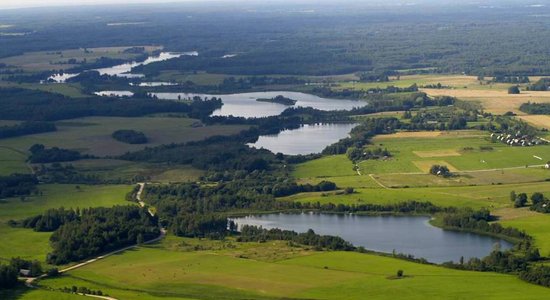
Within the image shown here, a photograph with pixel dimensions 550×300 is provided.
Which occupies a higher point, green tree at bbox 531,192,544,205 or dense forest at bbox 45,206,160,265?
green tree at bbox 531,192,544,205

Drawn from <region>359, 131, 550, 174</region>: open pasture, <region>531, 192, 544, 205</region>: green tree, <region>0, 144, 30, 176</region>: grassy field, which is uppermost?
<region>531, 192, 544, 205</region>: green tree

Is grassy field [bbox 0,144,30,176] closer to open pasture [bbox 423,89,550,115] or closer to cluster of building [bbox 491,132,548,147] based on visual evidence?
cluster of building [bbox 491,132,548,147]

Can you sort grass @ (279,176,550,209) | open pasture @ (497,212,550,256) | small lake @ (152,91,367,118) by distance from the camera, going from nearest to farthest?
open pasture @ (497,212,550,256)
grass @ (279,176,550,209)
small lake @ (152,91,367,118)

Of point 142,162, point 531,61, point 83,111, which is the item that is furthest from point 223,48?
point 142,162

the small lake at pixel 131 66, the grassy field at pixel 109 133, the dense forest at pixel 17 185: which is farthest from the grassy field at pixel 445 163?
the small lake at pixel 131 66

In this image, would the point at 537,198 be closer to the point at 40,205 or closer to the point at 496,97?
the point at 40,205

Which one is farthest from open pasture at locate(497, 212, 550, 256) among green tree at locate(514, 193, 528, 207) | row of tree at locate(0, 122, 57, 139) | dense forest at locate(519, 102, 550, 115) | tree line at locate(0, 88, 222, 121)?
row of tree at locate(0, 122, 57, 139)

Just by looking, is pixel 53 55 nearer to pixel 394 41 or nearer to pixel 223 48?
pixel 223 48
